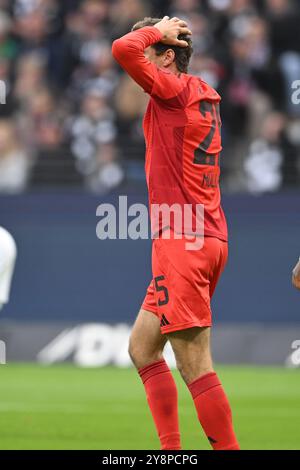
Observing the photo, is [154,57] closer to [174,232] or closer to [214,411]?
[174,232]

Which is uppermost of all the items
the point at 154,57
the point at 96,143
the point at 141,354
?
the point at 96,143

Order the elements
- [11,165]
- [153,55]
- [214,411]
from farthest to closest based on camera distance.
Result: [11,165]
[153,55]
[214,411]

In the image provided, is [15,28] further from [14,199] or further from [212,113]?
[212,113]

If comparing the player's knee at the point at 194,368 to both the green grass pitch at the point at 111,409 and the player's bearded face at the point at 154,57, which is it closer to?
the green grass pitch at the point at 111,409

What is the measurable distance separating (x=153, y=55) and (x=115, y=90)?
7560mm

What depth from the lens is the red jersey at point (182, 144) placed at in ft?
21.1

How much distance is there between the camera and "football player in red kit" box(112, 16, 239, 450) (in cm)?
630

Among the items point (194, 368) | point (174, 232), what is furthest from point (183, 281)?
point (194, 368)

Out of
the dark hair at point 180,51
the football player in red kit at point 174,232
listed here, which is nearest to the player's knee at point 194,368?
the football player in red kit at point 174,232

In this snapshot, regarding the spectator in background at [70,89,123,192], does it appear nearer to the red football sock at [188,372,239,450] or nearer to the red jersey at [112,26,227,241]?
the red jersey at [112,26,227,241]

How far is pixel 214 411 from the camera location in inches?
247

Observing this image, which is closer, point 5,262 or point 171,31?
point 171,31

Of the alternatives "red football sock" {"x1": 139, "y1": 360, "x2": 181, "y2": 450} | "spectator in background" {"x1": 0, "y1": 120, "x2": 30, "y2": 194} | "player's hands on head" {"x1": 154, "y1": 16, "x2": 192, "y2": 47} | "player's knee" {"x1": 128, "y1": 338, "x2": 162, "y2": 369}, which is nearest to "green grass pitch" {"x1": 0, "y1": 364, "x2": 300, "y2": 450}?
"red football sock" {"x1": 139, "y1": 360, "x2": 181, "y2": 450}
